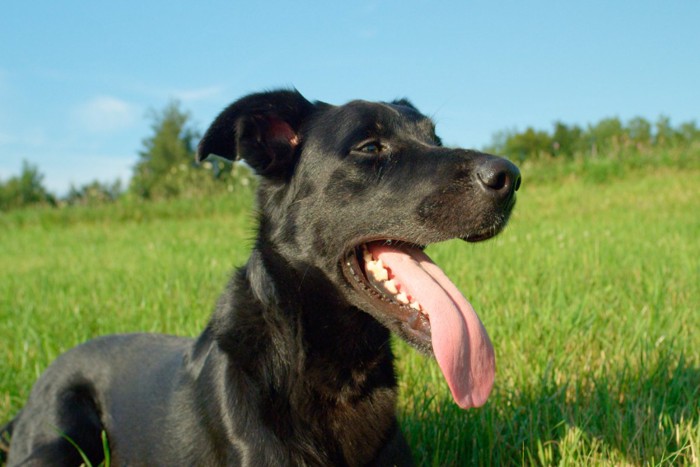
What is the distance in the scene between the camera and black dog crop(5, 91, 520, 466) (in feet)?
6.97

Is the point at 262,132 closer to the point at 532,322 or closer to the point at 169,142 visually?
the point at 532,322

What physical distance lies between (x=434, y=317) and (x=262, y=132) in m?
1.12

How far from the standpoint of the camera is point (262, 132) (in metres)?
2.64

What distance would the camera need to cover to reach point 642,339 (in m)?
3.46

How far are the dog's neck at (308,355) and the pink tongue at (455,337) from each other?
280mm

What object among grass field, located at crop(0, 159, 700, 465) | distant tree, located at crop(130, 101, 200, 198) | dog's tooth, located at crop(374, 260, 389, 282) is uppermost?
distant tree, located at crop(130, 101, 200, 198)

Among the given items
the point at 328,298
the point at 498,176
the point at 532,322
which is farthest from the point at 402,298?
the point at 532,322

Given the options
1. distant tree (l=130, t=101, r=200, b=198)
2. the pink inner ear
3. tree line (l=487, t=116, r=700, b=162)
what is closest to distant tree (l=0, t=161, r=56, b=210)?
distant tree (l=130, t=101, r=200, b=198)

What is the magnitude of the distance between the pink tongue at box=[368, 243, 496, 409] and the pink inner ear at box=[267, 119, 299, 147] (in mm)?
801

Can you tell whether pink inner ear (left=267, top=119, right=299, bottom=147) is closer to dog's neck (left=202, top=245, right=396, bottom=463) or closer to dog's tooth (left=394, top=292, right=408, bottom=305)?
dog's neck (left=202, top=245, right=396, bottom=463)

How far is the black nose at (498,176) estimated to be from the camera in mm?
2078

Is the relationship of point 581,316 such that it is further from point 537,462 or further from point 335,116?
point 335,116

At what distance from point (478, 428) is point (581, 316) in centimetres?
168

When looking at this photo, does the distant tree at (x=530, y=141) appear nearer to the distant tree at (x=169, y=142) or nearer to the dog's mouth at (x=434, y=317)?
the distant tree at (x=169, y=142)
